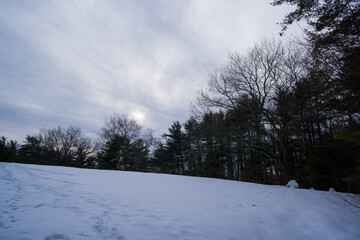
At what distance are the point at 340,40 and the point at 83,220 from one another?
712cm

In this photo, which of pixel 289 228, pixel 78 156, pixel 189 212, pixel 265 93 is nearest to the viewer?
pixel 289 228

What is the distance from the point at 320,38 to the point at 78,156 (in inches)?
1540

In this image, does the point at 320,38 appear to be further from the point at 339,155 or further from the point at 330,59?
the point at 339,155

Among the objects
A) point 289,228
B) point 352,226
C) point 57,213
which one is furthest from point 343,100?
point 57,213

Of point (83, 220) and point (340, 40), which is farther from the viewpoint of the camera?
point (340, 40)

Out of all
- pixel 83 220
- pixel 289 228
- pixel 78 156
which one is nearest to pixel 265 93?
pixel 289 228

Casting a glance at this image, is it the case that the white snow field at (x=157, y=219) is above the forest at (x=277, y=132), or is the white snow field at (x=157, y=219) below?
below

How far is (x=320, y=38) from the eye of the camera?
4.01 meters

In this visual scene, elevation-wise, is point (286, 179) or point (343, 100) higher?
point (343, 100)

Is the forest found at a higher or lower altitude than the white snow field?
higher

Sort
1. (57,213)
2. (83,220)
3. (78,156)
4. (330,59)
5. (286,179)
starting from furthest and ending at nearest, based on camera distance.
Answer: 1. (78,156)
2. (286,179)
3. (330,59)
4. (57,213)
5. (83,220)

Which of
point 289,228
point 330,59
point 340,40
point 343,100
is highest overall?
point 340,40

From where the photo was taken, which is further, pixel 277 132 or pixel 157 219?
pixel 277 132

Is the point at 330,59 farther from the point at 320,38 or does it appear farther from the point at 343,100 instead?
the point at 343,100
